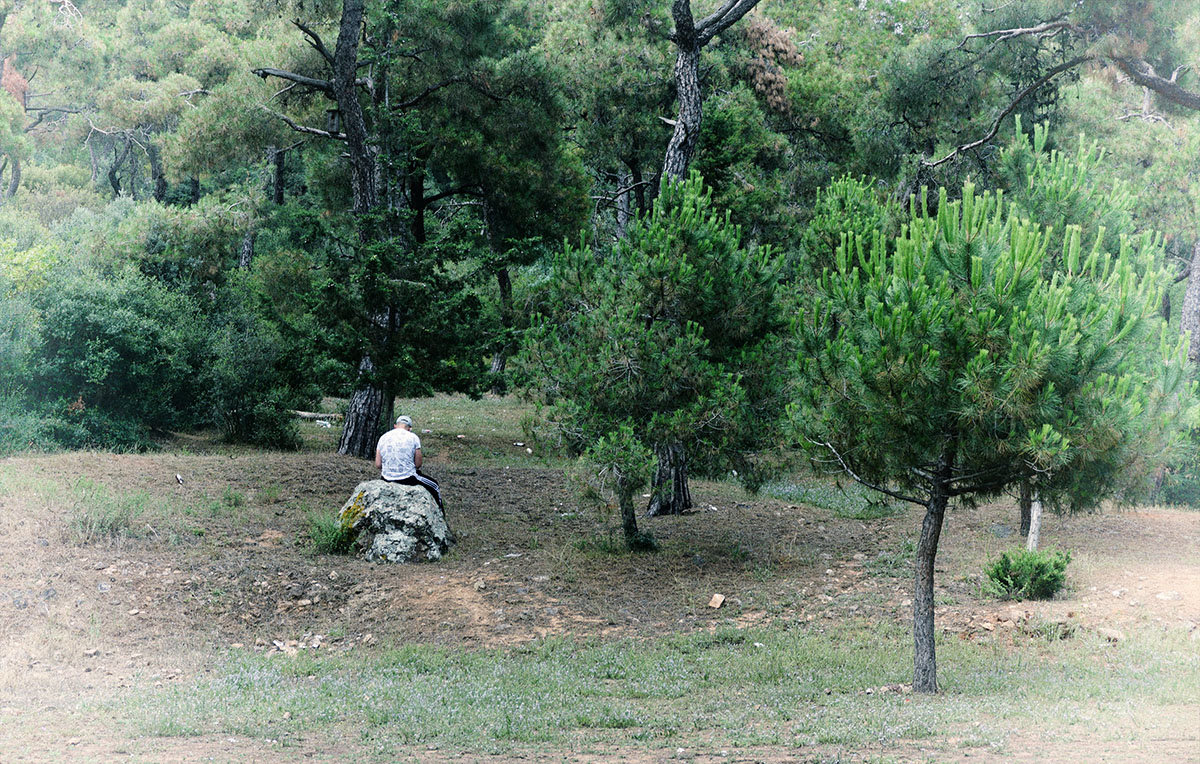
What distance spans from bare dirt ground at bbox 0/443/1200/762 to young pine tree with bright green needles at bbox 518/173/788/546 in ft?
4.89

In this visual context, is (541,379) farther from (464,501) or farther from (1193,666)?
(1193,666)

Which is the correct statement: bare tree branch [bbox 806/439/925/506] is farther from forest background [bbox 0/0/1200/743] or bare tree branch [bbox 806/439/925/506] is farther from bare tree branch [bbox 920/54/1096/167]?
bare tree branch [bbox 920/54/1096/167]

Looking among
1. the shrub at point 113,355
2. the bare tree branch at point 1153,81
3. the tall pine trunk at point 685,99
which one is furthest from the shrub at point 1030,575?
the shrub at point 113,355

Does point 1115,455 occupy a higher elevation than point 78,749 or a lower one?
higher

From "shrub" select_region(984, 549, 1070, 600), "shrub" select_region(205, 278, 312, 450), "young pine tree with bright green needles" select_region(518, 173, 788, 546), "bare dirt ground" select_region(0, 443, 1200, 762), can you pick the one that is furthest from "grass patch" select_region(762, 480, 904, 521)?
"shrub" select_region(205, 278, 312, 450)

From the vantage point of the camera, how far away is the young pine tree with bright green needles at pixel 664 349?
35.1ft

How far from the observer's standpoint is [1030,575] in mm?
10555

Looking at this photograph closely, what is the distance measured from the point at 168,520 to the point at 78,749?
5865mm

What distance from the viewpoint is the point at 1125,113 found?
30.1 metres

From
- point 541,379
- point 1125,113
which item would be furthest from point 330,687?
point 1125,113

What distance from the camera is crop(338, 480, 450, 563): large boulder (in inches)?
446

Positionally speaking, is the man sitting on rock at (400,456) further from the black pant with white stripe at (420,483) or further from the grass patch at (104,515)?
the grass patch at (104,515)

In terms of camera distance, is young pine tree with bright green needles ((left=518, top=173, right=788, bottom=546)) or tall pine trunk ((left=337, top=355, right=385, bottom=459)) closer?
young pine tree with bright green needles ((left=518, top=173, right=788, bottom=546))

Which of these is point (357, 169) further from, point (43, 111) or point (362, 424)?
point (43, 111)
